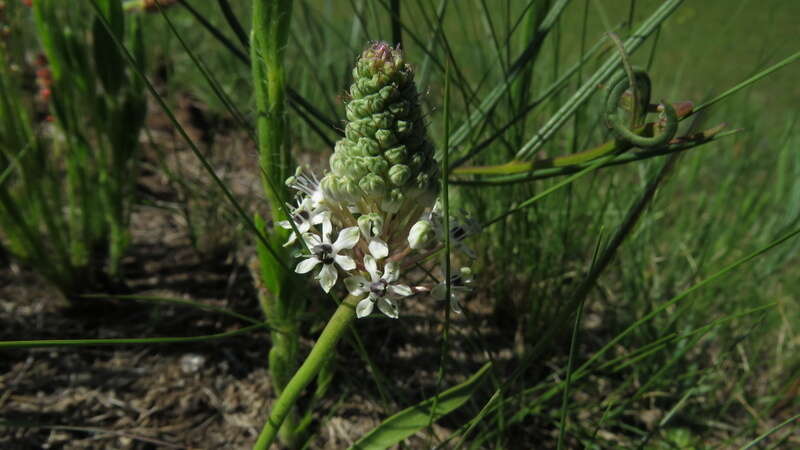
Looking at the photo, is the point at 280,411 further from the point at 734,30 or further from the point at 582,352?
the point at 734,30

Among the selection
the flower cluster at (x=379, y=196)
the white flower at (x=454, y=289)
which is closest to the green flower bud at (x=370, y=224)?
the flower cluster at (x=379, y=196)

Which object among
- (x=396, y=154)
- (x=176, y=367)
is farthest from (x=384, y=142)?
(x=176, y=367)

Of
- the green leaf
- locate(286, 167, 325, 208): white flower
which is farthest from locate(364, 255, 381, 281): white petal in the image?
the green leaf

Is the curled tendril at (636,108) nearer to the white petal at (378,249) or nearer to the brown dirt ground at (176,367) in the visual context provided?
the white petal at (378,249)

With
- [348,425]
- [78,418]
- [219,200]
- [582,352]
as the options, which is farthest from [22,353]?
[582,352]

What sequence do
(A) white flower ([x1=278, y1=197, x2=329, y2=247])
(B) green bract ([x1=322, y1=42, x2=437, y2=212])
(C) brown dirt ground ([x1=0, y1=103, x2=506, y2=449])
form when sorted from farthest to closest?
(C) brown dirt ground ([x1=0, y1=103, x2=506, y2=449]), (A) white flower ([x1=278, y1=197, x2=329, y2=247]), (B) green bract ([x1=322, y1=42, x2=437, y2=212])

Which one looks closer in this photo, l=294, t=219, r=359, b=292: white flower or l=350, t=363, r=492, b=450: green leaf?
l=294, t=219, r=359, b=292: white flower

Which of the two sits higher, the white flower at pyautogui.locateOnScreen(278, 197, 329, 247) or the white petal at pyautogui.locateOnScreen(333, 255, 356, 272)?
the white flower at pyautogui.locateOnScreen(278, 197, 329, 247)

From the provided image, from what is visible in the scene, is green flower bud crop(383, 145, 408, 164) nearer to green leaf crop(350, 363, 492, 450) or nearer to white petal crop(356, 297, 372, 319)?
white petal crop(356, 297, 372, 319)
